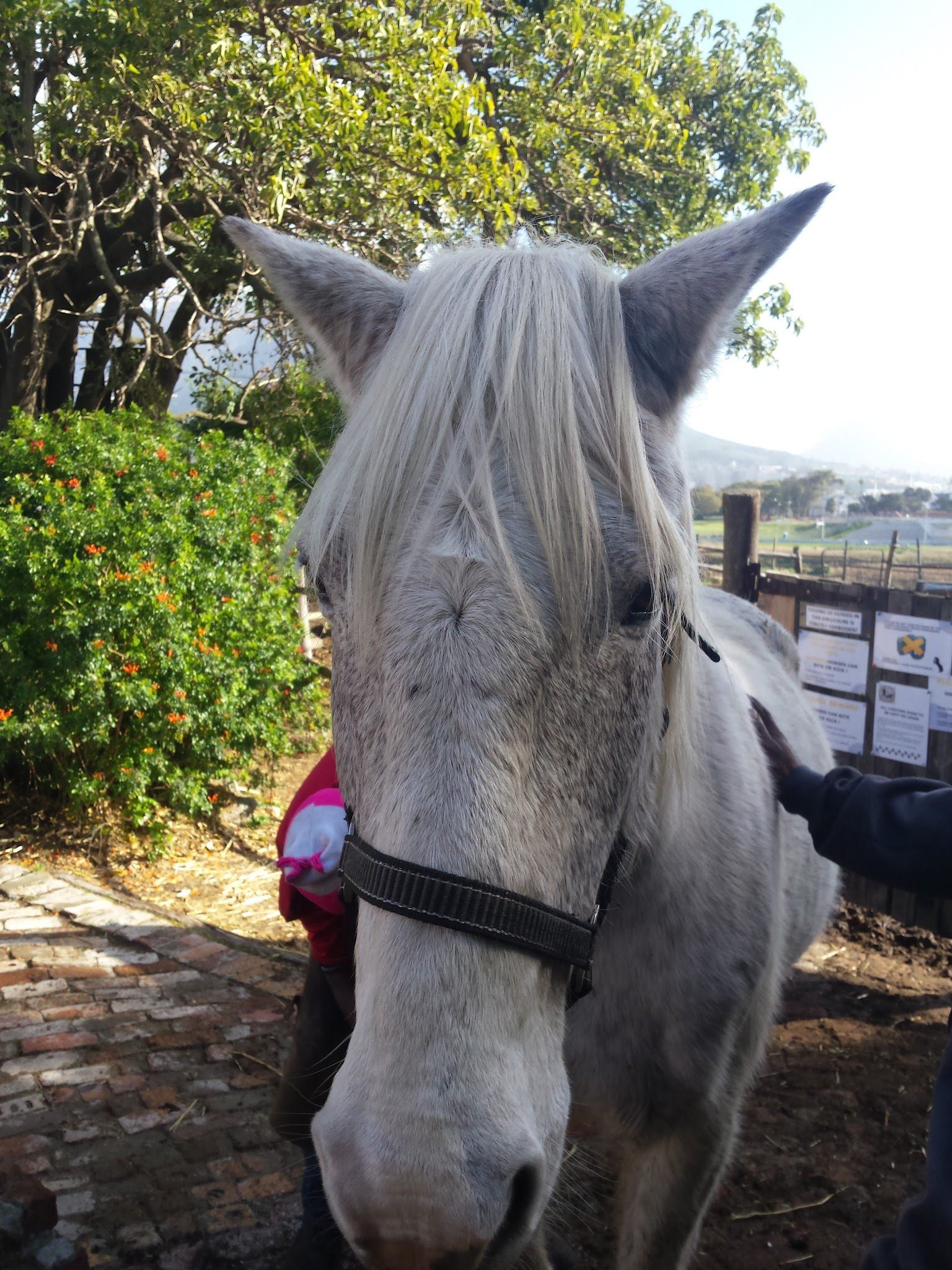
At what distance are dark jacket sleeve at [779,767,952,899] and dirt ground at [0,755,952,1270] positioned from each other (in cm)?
89

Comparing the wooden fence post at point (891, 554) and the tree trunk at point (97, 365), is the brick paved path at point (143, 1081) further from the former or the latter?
the wooden fence post at point (891, 554)

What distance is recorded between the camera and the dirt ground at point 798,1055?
294 cm

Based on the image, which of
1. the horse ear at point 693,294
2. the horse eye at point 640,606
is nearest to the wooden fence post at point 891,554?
the horse ear at point 693,294

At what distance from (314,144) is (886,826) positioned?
24.1ft

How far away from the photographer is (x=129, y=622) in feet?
17.9

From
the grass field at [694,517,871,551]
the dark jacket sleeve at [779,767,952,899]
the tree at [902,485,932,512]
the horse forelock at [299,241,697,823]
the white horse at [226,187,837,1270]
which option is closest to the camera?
the white horse at [226,187,837,1270]

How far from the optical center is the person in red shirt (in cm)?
205

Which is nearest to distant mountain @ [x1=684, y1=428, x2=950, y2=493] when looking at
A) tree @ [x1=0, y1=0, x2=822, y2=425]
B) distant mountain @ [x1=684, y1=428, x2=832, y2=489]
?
distant mountain @ [x1=684, y1=428, x2=832, y2=489]

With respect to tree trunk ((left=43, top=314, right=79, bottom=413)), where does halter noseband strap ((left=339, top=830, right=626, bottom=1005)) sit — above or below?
below

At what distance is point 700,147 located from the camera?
12.2 meters

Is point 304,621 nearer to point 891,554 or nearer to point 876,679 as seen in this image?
point 876,679

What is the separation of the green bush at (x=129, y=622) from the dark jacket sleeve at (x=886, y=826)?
3.67m

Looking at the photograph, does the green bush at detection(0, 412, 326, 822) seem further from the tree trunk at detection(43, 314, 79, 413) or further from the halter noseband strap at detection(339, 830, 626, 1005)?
the tree trunk at detection(43, 314, 79, 413)

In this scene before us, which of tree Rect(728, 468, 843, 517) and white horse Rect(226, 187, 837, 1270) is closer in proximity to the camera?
white horse Rect(226, 187, 837, 1270)
